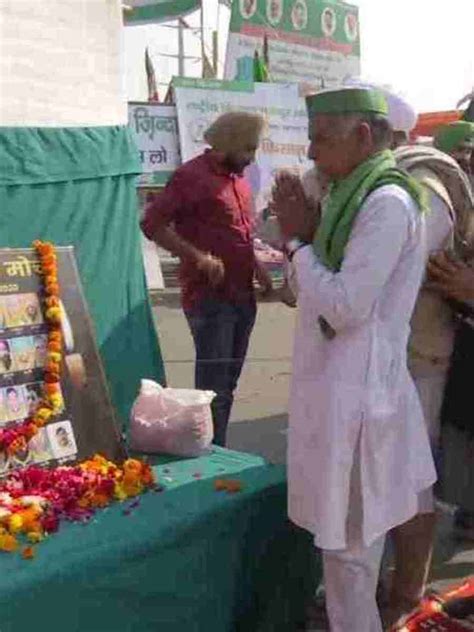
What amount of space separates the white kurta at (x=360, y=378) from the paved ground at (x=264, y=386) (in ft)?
4.46

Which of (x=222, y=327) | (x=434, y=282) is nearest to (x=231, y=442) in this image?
(x=222, y=327)

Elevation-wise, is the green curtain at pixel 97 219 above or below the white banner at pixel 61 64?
below

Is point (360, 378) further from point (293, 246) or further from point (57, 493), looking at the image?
point (57, 493)

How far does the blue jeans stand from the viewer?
3963 mm

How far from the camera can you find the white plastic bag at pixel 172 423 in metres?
3.05

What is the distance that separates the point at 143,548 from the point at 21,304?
0.83 metres

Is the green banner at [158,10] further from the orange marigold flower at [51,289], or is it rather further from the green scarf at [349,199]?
the green scarf at [349,199]

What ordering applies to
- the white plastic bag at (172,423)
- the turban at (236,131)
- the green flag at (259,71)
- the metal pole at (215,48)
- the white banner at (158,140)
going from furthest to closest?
the metal pole at (215,48)
the green flag at (259,71)
the white banner at (158,140)
the turban at (236,131)
the white plastic bag at (172,423)

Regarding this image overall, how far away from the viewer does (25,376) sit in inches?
109

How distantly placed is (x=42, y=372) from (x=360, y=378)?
0.97 m

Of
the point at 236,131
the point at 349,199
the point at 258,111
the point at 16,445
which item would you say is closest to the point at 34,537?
the point at 16,445

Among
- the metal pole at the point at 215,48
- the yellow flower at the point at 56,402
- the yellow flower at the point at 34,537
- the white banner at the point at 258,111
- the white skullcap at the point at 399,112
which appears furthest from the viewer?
the metal pole at the point at 215,48

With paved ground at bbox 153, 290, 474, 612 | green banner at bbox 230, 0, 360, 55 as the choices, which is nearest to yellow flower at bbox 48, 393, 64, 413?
paved ground at bbox 153, 290, 474, 612

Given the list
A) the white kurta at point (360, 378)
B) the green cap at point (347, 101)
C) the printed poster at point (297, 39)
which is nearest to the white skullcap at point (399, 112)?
the green cap at point (347, 101)
